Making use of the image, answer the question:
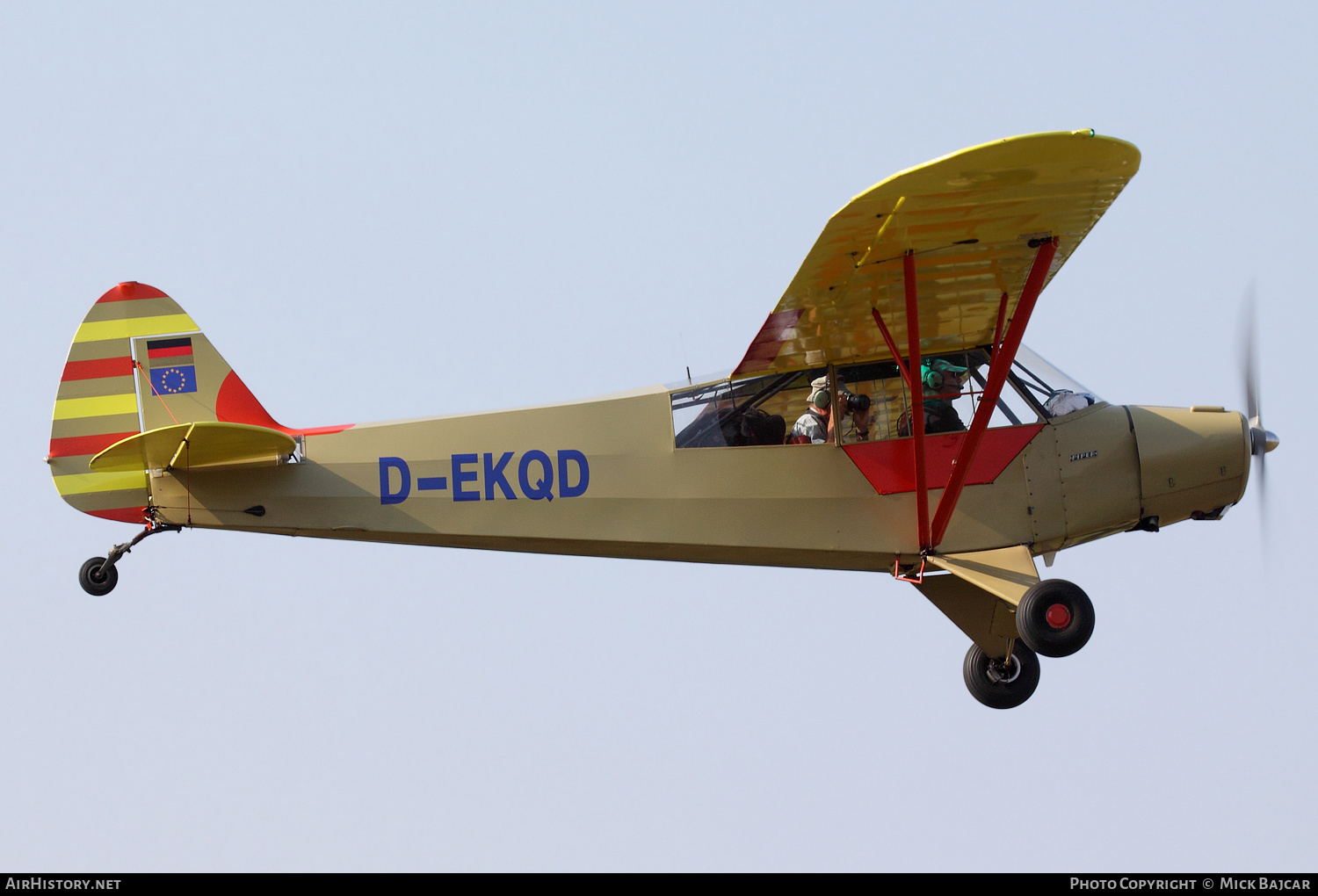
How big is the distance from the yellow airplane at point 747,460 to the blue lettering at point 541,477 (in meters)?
0.01

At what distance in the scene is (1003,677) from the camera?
938 centimetres

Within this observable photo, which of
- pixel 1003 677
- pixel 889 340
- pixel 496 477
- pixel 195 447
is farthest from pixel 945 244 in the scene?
pixel 195 447

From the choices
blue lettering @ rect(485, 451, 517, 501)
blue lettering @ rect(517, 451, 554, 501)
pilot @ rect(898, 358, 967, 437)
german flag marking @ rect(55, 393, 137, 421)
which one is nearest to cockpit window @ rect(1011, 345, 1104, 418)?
pilot @ rect(898, 358, 967, 437)

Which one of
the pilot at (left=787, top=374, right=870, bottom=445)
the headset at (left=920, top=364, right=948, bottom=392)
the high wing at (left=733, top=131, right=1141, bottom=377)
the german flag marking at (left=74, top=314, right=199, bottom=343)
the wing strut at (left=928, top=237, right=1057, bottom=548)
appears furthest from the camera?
the german flag marking at (left=74, top=314, right=199, bottom=343)

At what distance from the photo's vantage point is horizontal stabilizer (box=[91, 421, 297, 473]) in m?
7.91

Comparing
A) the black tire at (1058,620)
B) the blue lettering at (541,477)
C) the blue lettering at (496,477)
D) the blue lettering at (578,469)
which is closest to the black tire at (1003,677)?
the black tire at (1058,620)

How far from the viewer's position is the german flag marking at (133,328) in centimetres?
863

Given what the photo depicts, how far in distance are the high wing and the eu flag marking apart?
3634mm

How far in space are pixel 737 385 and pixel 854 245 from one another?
1605 mm

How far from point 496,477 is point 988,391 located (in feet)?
10.1

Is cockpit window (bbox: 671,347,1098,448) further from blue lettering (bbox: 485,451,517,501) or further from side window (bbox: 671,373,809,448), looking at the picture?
blue lettering (bbox: 485,451,517,501)

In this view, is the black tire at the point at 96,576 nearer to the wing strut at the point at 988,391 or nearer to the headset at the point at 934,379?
the wing strut at the point at 988,391

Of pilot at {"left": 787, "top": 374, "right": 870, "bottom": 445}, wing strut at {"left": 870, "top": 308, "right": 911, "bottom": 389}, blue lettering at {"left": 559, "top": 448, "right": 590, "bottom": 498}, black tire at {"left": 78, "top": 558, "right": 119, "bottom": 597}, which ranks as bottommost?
black tire at {"left": 78, "top": 558, "right": 119, "bottom": 597}

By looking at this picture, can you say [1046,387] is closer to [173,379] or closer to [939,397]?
[939,397]
